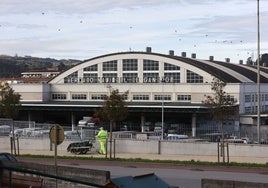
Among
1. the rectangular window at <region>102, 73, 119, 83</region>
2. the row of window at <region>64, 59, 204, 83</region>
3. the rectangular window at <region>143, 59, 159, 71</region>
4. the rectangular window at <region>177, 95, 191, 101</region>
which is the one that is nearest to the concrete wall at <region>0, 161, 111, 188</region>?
the rectangular window at <region>177, 95, 191, 101</region>

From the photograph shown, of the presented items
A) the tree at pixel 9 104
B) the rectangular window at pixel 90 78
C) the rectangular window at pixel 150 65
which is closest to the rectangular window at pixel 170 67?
the rectangular window at pixel 150 65

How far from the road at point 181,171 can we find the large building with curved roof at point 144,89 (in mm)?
41769

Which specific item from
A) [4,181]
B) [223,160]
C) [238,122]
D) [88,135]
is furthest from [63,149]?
[238,122]

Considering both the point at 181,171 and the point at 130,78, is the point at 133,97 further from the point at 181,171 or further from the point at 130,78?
the point at 181,171

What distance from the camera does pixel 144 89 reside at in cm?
7975

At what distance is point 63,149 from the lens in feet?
117

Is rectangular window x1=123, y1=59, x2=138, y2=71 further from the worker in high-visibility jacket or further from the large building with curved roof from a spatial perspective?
the worker in high-visibility jacket

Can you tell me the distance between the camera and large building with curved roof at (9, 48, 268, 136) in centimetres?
7319

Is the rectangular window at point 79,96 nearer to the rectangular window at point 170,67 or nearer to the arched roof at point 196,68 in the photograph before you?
the arched roof at point 196,68

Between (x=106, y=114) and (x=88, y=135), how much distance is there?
13.4ft

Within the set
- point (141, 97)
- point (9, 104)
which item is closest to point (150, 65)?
point (141, 97)

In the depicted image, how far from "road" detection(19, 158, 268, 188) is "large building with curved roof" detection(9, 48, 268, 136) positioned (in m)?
41.8

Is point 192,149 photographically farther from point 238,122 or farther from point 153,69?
point 153,69

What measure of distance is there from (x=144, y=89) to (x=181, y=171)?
55.6 metres
